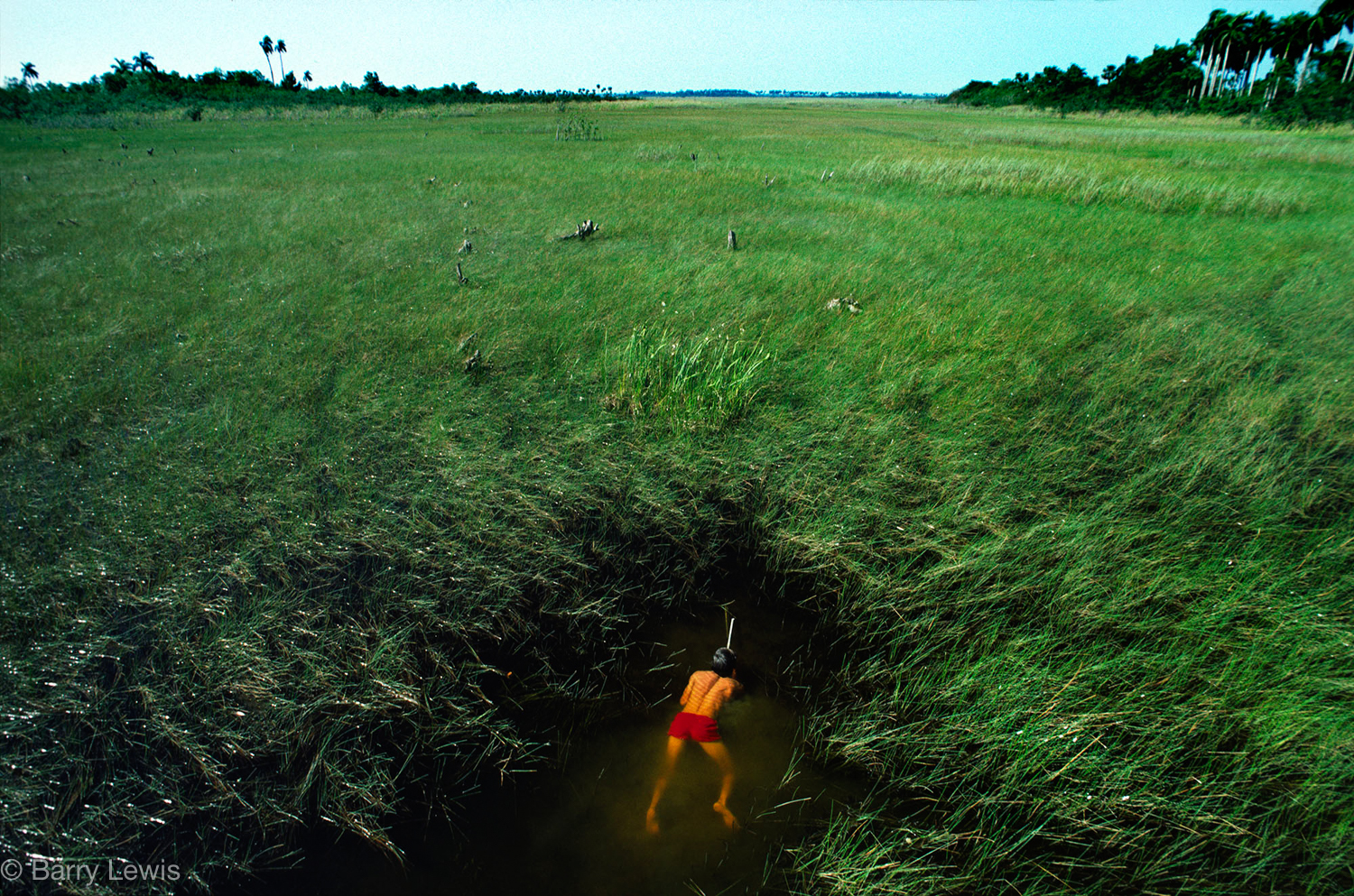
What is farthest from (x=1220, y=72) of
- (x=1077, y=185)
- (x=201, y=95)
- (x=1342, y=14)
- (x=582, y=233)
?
(x=201, y=95)

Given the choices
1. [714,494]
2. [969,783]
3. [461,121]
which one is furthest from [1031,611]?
[461,121]

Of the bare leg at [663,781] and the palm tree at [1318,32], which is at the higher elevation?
the palm tree at [1318,32]

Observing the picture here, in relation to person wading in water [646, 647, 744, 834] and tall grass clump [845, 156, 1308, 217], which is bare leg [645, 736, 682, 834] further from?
tall grass clump [845, 156, 1308, 217]

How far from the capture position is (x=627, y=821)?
6.72 ft

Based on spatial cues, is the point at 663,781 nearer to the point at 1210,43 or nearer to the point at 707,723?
the point at 707,723

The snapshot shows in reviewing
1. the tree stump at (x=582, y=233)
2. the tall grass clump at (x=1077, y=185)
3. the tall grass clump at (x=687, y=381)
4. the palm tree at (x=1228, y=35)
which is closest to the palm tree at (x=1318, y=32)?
the palm tree at (x=1228, y=35)

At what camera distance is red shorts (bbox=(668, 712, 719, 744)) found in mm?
2260

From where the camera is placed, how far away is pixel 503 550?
3.07 metres

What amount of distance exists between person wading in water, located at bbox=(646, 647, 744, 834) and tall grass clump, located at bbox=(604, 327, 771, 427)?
6.54ft

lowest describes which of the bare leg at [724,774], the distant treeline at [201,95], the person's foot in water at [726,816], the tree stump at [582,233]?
the person's foot in water at [726,816]

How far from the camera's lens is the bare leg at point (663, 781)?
6.70 feet

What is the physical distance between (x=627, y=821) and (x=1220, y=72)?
6847cm

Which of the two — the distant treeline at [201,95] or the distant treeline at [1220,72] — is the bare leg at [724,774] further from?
the distant treeline at [1220,72]

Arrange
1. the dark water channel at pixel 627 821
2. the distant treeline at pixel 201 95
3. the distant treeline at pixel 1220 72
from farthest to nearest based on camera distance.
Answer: the distant treeline at pixel 1220 72 < the distant treeline at pixel 201 95 < the dark water channel at pixel 627 821
